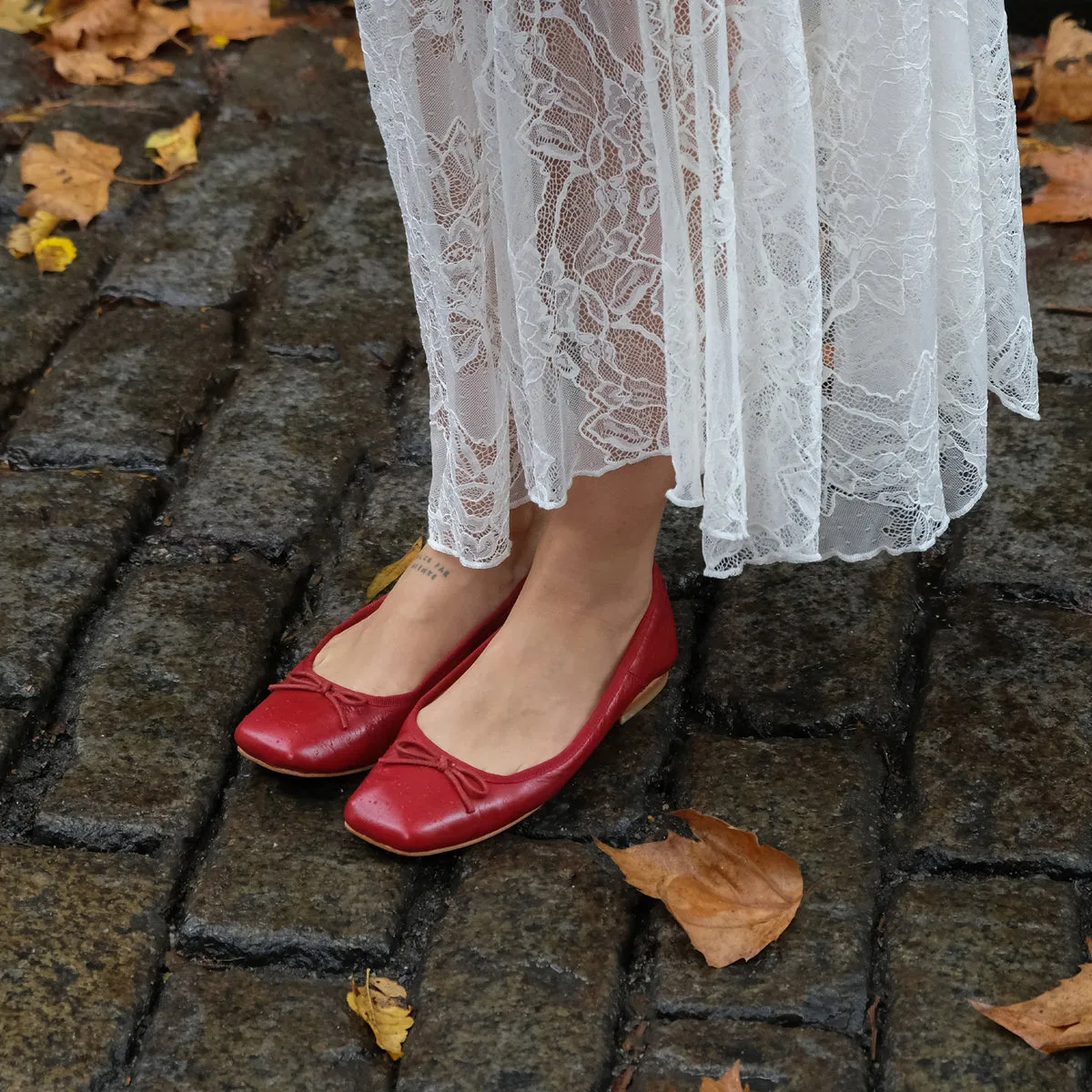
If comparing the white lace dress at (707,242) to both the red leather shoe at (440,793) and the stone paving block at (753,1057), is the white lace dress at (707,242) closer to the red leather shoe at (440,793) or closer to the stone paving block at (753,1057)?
the red leather shoe at (440,793)

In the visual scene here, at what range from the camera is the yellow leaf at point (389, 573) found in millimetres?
1911

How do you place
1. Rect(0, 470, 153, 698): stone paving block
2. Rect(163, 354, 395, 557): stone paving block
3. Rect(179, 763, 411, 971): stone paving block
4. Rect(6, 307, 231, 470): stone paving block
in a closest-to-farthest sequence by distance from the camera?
Rect(179, 763, 411, 971): stone paving block < Rect(0, 470, 153, 698): stone paving block < Rect(163, 354, 395, 557): stone paving block < Rect(6, 307, 231, 470): stone paving block

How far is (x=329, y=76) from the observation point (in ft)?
9.98

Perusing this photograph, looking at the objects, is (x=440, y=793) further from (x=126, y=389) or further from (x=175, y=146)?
(x=175, y=146)

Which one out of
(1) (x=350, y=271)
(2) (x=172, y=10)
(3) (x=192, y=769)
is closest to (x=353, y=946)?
(3) (x=192, y=769)

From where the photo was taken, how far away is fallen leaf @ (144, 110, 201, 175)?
2.76 meters

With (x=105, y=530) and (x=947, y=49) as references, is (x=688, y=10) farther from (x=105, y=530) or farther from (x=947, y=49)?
(x=105, y=530)

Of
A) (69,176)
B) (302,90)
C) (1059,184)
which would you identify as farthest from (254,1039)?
(302,90)

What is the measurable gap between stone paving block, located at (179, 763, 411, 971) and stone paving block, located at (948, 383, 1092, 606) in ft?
2.81

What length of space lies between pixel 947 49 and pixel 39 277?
1.68 meters

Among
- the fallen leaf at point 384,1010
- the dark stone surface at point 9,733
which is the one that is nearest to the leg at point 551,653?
the fallen leaf at point 384,1010

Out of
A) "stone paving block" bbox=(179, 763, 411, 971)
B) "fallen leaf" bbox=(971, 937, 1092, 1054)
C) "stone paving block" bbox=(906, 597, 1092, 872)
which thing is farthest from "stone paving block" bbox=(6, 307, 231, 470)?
→ "fallen leaf" bbox=(971, 937, 1092, 1054)

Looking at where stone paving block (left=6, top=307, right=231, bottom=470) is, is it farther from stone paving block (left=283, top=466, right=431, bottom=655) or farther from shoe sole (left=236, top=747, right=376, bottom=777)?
shoe sole (left=236, top=747, right=376, bottom=777)

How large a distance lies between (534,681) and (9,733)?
0.63 meters
